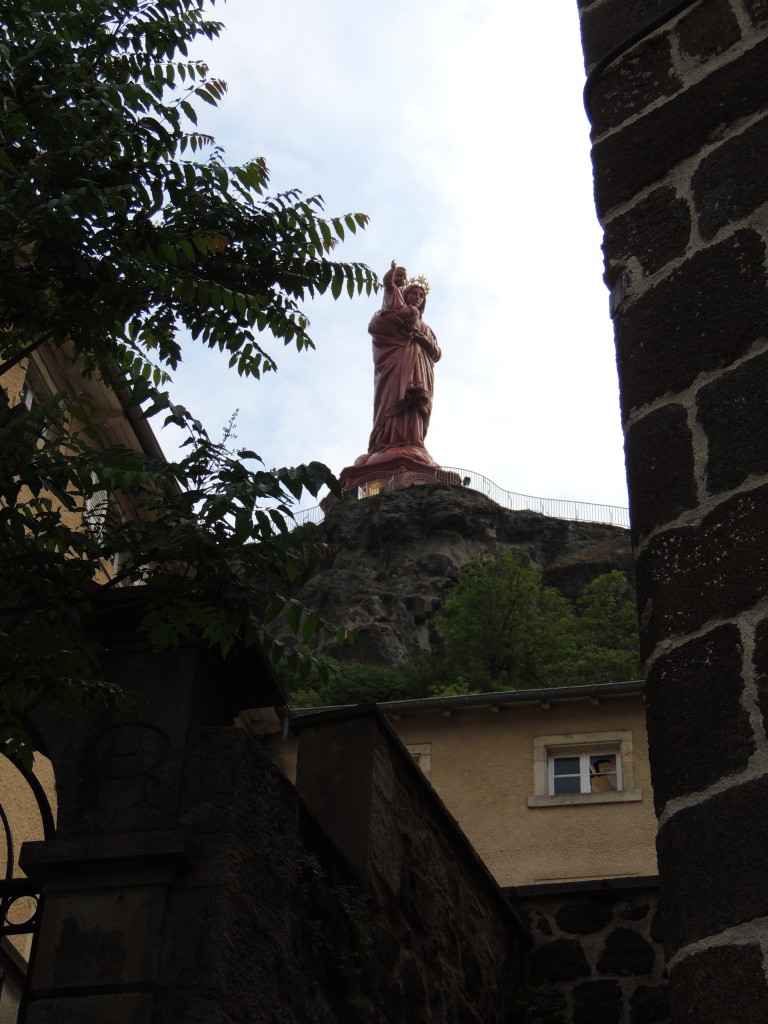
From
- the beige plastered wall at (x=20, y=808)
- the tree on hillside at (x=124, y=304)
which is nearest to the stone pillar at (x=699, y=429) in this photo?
the tree on hillside at (x=124, y=304)

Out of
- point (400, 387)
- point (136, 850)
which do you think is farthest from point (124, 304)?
point (400, 387)

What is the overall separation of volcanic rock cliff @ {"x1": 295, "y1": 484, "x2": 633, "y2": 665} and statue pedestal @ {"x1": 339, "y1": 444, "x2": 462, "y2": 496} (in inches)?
95.3

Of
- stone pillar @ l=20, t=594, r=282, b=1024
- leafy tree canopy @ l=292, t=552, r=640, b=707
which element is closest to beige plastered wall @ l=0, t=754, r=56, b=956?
stone pillar @ l=20, t=594, r=282, b=1024

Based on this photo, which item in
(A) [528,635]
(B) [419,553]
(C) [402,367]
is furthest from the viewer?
(C) [402,367]

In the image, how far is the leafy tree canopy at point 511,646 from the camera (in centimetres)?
2830

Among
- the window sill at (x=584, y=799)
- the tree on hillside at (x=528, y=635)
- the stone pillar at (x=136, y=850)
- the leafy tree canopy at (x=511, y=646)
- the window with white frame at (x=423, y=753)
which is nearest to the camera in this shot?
the stone pillar at (x=136, y=850)

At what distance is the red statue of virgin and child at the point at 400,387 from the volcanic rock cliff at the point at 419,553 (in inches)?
128

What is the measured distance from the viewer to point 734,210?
3398 millimetres

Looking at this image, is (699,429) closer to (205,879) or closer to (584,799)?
(205,879)

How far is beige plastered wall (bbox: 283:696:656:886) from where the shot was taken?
16.1m

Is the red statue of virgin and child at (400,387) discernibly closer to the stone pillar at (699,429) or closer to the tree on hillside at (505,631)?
the tree on hillside at (505,631)

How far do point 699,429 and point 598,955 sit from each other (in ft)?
16.2

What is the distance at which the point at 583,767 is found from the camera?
16797 millimetres

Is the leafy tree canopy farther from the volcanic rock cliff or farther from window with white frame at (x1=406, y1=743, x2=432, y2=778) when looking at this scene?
window with white frame at (x1=406, y1=743, x2=432, y2=778)
